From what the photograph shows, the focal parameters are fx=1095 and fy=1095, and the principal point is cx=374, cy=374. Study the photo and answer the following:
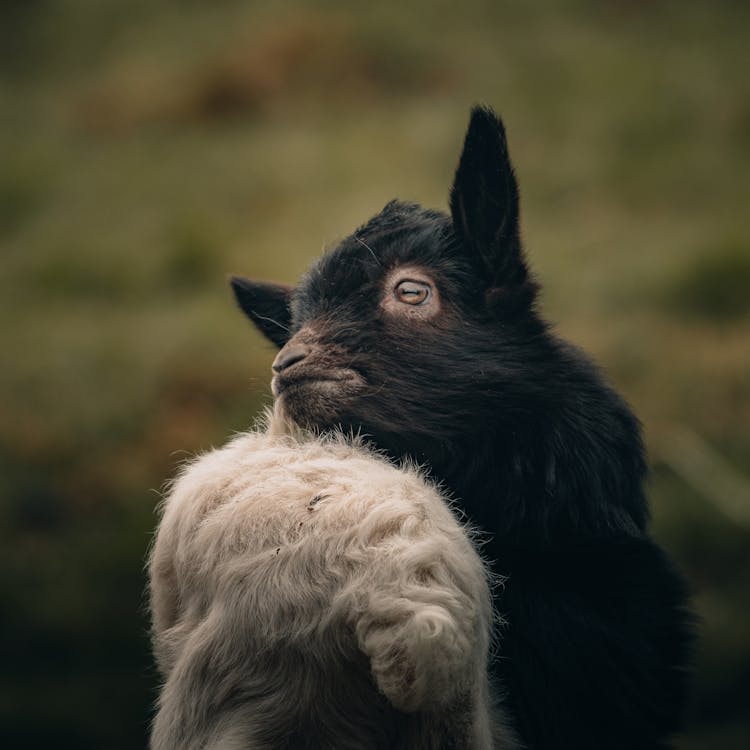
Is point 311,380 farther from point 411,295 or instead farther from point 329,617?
point 329,617

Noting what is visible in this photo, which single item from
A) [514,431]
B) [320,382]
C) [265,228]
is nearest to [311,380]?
[320,382]

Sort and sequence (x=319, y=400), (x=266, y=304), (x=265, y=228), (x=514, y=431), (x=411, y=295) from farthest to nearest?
(x=265, y=228) → (x=266, y=304) → (x=411, y=295) → (x=514, y=431) → (x=319, y=400)

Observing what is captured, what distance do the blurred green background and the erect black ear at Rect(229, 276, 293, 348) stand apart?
232 centimetres

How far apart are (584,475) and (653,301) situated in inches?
189

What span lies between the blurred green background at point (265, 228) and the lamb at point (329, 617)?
3.40 m

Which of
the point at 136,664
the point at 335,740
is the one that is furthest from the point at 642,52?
the point at 335,740

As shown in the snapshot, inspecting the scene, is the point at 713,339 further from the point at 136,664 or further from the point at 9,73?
the point at 9,73

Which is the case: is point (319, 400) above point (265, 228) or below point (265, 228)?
below

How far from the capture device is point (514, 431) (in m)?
2.73

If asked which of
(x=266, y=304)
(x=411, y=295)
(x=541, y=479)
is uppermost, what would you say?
(x=411, y=295)

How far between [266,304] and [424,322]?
616mm

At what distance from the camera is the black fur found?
99.8 inches

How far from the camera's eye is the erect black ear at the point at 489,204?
2840mm

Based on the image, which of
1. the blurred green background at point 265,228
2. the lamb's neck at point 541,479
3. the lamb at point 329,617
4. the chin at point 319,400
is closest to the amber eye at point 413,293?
the chin at point 319,400
